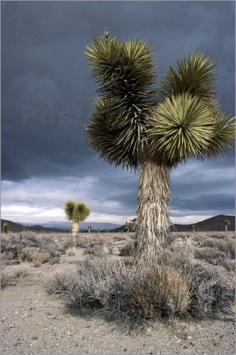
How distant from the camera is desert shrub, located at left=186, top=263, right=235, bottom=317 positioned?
692 cm

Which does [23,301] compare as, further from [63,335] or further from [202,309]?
[202,309]

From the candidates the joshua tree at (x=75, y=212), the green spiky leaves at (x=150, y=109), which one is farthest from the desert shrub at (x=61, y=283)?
the joshua tree at (x=75, y=212)

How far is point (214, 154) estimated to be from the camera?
1071cm

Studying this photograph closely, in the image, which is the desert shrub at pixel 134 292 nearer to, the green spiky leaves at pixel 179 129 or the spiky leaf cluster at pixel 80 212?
the green spiky leaves at pixel 179 129

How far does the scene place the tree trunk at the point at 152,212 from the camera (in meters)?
9.36

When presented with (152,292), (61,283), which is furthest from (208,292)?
(61,283)

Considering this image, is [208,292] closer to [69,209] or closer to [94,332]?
[94,332]

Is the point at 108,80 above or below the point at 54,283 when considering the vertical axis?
above

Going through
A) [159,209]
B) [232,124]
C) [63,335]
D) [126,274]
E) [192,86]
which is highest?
[192,86]

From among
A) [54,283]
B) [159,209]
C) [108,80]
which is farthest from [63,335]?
[108,80]

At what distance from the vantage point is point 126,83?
10039 mm

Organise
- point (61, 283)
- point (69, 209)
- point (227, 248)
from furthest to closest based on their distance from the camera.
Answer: point (69, 209), point (227, 248), point (61, 283)

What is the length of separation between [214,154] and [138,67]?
276 cm

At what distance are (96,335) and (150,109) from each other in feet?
17.9
